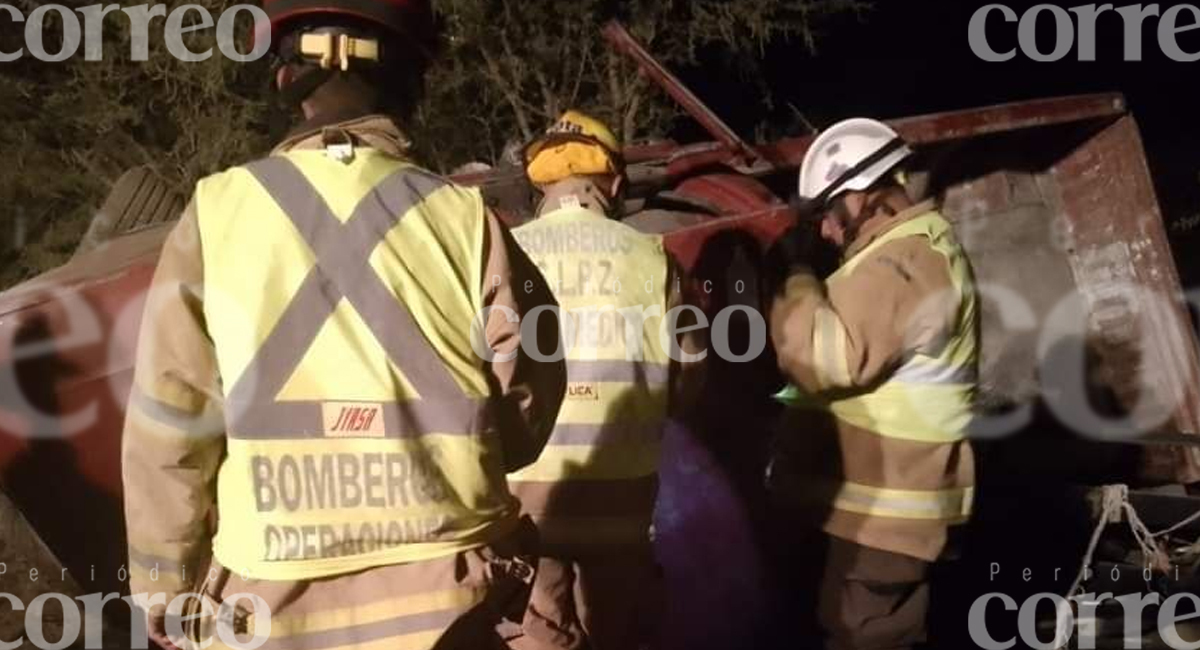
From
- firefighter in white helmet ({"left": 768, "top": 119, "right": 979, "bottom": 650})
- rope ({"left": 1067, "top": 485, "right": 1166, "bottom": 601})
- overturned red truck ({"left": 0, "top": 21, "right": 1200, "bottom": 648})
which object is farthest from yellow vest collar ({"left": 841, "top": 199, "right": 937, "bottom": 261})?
rope ({"left": 1067, "top": 485, "right": 1166, "bottom": 601})

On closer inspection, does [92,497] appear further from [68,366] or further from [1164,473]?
[1164,473]

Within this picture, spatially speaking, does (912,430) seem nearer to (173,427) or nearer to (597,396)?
(597,396)

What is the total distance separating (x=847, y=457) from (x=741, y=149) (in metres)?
1.31

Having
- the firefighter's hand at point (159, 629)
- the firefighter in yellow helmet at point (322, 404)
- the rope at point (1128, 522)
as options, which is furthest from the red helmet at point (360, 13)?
the rope at point (1128, 522)

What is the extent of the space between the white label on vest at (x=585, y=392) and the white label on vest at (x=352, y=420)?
1414 mm

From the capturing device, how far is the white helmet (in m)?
3.73

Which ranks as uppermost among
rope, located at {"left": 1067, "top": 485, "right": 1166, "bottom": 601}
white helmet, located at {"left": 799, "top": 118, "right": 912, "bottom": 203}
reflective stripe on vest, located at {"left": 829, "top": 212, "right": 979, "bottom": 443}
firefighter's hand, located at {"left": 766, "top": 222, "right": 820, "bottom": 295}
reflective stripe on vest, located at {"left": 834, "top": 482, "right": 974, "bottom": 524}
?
white helmet, located at {"left": 799, "top": 118, "right": 912, "bottom": 203}

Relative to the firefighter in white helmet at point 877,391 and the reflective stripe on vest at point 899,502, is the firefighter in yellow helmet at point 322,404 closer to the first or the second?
the firefighter in white helmet at point 877,391

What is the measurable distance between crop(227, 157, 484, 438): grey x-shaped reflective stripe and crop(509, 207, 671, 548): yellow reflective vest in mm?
1351

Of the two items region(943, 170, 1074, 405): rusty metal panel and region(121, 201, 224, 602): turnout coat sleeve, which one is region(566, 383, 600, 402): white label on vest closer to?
region(121, 201, 224, 602): turnout coat sleeve

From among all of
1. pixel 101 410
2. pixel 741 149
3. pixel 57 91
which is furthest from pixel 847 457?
pixel 57 91

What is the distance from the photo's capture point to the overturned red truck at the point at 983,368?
368cm

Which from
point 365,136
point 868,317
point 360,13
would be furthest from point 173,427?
point 868,317

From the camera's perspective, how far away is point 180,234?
6.93 feet
